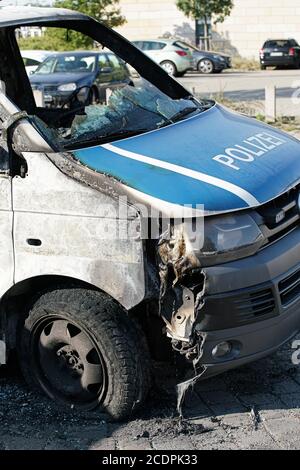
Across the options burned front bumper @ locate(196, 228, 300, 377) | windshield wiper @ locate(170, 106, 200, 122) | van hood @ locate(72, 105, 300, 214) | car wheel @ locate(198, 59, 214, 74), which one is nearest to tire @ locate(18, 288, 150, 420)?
burned front bumper @ locate(196, 228, 300, 377)

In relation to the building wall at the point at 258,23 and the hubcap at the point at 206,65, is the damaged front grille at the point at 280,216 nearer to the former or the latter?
the hubcap at the point at 206,65

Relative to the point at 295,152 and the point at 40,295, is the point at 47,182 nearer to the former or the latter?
the point at 40,295

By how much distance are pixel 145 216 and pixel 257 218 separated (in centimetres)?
60

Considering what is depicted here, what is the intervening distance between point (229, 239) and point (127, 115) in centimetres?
141

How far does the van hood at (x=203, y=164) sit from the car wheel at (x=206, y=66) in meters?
31.4

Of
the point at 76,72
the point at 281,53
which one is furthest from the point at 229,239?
the point at 281,53

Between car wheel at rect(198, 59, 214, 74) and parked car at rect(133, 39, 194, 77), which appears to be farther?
car wheel at rect(198, 59, 214, 74)

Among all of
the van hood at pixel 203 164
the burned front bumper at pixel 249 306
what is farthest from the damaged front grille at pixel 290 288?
the van hood at pixel 203 164

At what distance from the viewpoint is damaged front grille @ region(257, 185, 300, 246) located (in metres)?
3.81

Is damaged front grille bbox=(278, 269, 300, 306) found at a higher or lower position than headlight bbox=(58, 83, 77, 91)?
higher

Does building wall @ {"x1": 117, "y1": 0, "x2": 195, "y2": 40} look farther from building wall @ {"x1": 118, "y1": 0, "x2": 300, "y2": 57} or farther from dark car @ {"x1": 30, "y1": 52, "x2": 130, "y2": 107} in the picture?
dark car @ {"x1": 30, "y1": 52, "x2": 130, "y2": 107}

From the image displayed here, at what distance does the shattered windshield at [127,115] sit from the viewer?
4301 millimetres

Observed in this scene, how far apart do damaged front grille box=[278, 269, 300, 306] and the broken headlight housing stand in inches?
10.2

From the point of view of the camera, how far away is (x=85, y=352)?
3920 mm
